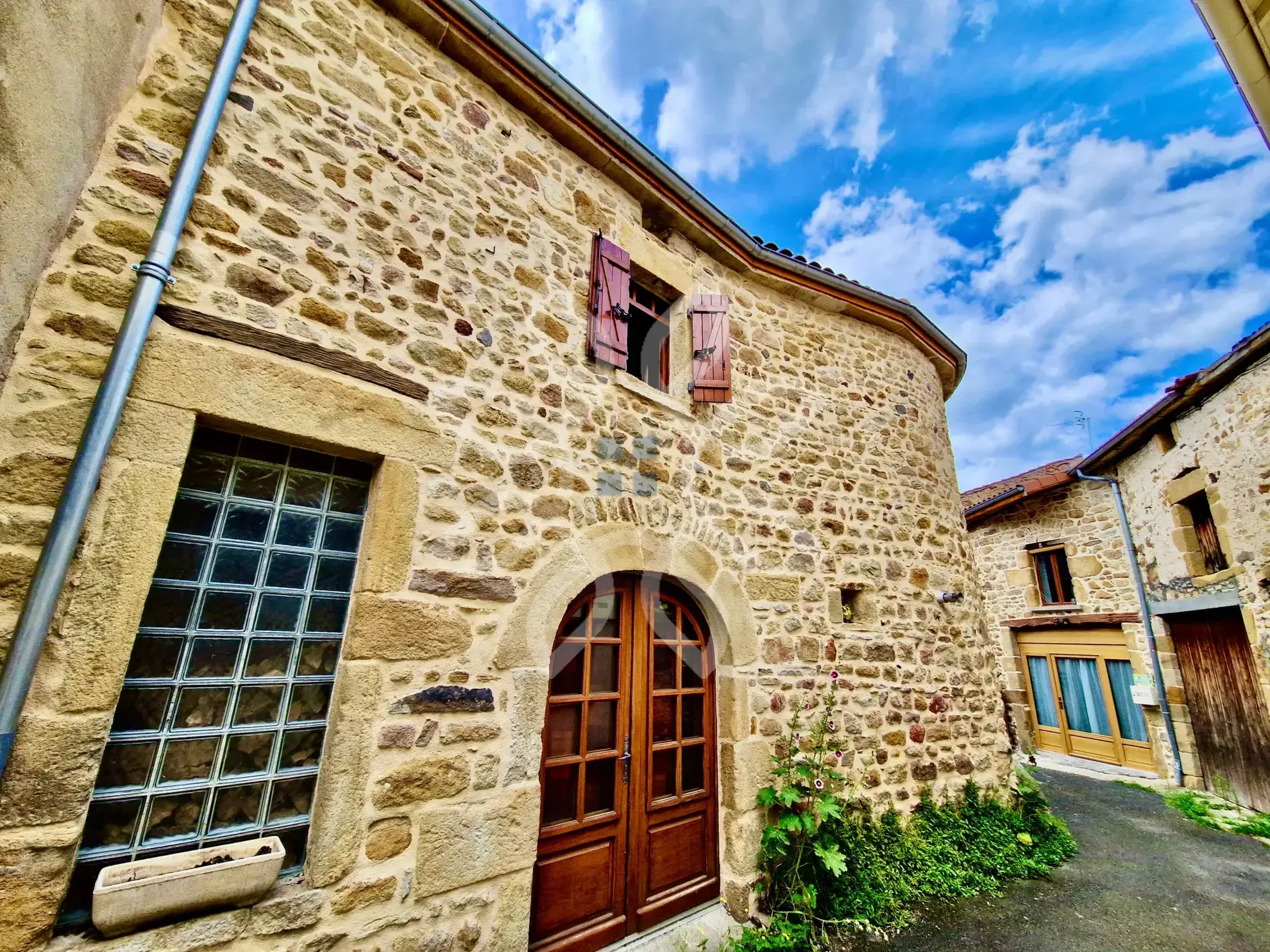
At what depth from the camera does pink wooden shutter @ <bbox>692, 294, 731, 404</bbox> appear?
4121 mm

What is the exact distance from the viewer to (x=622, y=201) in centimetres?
412

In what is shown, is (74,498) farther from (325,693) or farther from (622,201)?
(622,201)

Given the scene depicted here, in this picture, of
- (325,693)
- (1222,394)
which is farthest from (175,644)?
(1222,394)

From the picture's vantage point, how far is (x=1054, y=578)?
932 cm

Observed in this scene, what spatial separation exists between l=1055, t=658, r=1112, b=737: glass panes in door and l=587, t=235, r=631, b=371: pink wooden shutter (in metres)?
10.0

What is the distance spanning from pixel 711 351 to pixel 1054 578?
8.99 m

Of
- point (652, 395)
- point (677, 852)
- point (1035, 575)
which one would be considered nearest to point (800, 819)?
point (677, 852)

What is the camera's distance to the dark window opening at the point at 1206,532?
6637mm

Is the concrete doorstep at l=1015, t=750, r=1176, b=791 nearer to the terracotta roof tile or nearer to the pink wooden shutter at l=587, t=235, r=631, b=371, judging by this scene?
the terracotta roof tile

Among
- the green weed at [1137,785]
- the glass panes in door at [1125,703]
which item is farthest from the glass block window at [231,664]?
the glass panes in door at [1125,703]

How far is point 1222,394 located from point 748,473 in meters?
6.69

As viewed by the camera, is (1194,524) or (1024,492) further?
(1024,492)

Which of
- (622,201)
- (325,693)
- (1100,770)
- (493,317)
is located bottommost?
(1100,770)

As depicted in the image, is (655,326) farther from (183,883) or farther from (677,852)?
(183,883)
